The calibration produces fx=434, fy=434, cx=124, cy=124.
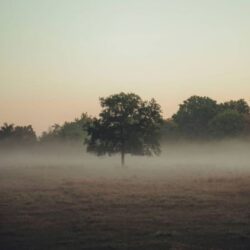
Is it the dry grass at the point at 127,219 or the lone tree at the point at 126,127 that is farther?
the lone tree at the point at 126,127

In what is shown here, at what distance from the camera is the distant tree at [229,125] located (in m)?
111

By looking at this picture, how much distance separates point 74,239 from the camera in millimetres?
17406

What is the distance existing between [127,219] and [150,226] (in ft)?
6.63

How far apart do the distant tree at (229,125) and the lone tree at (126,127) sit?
45.5 meters

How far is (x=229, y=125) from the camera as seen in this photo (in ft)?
370

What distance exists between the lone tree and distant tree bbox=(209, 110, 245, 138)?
149 ft

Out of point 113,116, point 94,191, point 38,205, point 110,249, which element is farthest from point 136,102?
point 110,249

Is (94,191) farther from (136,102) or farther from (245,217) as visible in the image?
(136,102)

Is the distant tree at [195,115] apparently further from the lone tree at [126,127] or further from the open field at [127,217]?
the open field at [127,217]

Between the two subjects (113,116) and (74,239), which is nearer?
(74,239)

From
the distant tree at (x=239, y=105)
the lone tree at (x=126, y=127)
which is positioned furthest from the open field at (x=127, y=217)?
the distant tree at (x=239, y=105)

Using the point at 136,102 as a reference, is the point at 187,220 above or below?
below

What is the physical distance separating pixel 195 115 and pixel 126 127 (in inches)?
3060

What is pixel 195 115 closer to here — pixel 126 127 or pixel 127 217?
pixel 126 127
